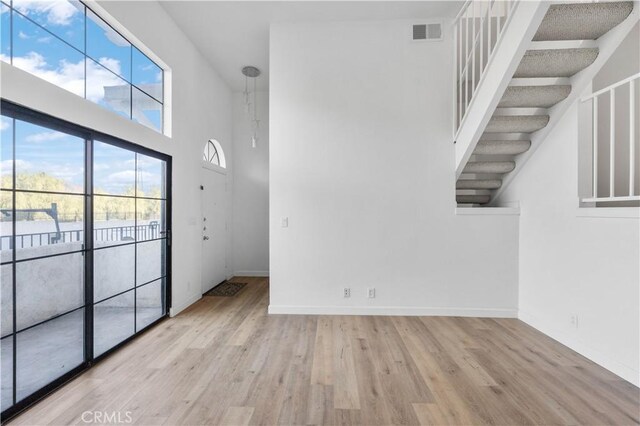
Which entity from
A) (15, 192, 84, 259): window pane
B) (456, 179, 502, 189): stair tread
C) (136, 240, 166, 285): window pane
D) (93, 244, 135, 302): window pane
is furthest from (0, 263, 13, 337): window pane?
(456, 179, 502, 189): stair tread

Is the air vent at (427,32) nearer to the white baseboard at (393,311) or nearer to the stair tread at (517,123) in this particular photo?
the stair tread at (517,123)

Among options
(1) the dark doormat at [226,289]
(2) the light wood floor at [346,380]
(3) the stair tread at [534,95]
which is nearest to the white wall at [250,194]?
(1) the dark doormat at [226,289]

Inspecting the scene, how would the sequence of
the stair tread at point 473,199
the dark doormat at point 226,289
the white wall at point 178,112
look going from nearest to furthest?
the white wall at point 178,112 → the stair tread at point 473,199 → the dark doormat at point 226,289

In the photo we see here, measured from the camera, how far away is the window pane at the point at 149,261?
9.88 ft

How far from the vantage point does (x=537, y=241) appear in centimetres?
318

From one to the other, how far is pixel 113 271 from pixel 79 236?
1.69ft

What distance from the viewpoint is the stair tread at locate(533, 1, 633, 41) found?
2164mm

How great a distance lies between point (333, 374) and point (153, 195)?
2634 mm

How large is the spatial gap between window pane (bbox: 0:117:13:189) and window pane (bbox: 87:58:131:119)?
0.74 m

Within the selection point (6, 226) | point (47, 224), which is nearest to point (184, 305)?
point (47, 224)

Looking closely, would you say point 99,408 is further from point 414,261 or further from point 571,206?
point 571,206

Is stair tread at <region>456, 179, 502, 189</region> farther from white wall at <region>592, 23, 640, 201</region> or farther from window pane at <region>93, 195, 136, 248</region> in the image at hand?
window pane at <region>93, 195, 136, 248</region>

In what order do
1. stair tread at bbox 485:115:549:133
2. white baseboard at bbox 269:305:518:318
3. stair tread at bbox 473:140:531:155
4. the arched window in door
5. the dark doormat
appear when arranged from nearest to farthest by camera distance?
stair tread at bbox 485:115:549:133 < stair tread at bbox 473:140:531:155 < white baseboard at bbox 269:305:518:318 < the dark doormat < the arched window in door

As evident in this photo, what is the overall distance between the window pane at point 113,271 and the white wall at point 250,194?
109 inches
